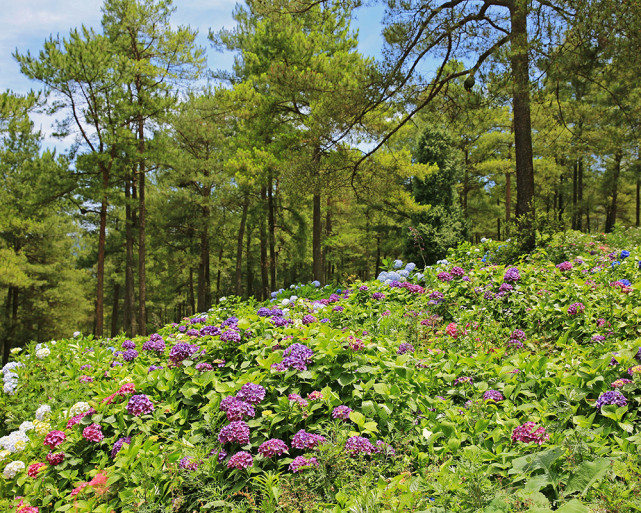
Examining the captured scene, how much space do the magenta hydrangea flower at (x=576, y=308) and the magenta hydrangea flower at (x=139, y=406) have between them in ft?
10.9

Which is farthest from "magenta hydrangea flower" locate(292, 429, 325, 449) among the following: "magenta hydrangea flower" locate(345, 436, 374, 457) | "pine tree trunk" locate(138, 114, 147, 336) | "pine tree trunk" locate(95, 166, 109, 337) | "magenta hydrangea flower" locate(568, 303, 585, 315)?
"pine tree trunk" locate(138, 114, 147, 336)

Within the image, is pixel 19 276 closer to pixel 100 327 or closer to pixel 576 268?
pixel 100 327

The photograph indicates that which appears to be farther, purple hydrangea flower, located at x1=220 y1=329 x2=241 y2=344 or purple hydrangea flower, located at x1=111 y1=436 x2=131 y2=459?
purple hydrangea flower, located at x1=220 y1=329 x2=241 y2=344

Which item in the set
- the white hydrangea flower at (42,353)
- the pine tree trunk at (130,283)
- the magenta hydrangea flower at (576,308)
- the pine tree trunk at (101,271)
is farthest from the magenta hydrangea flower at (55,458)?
the pine tree trunk at (130,283)

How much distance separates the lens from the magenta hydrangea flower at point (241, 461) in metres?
1.95

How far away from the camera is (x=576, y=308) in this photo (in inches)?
133

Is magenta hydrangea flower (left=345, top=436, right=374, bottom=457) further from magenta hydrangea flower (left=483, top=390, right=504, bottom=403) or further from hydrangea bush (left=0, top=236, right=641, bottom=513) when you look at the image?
magenta hydrangea flower (left=483, top=390, right=504, bottom=403)

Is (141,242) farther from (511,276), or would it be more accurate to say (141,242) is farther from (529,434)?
(529,434)

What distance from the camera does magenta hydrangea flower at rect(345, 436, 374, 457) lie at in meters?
1.90

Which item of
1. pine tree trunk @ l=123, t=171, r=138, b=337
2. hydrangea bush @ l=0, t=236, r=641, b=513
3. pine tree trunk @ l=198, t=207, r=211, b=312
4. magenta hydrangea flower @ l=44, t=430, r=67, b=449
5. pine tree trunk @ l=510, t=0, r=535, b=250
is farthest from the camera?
pine tree trunk @ l=198, t=207, r=211, b=312

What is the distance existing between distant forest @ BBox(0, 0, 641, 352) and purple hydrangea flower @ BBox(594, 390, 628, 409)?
3487 mm

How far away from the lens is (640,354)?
234 centimetres

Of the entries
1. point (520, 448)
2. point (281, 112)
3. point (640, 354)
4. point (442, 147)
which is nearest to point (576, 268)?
point (640, 354)

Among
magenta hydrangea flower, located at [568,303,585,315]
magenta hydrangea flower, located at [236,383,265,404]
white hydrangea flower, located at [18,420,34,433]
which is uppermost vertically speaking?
magenta hydrangea flower, located at [568,303,585,315]
